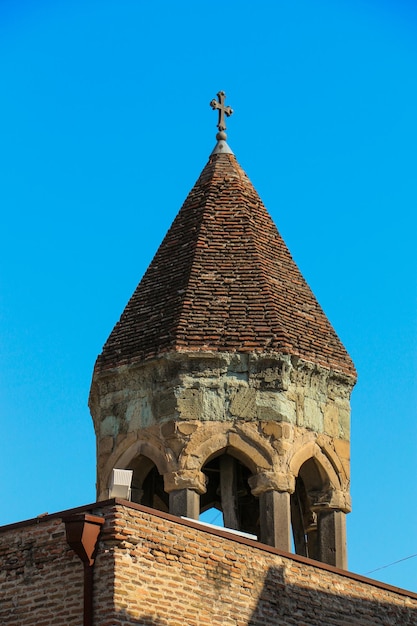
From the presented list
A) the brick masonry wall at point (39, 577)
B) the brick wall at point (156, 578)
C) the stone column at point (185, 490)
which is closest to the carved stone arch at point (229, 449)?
the stone column at point (185, 490)

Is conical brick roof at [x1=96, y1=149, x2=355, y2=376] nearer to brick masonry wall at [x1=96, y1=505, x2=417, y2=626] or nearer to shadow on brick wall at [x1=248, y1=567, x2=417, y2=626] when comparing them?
brick masonry wall at [x1=96, y1=505, x2=417, y2=626]

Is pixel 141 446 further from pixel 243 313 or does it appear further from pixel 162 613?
pixel 162 613

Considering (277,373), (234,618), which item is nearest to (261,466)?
(277,373)

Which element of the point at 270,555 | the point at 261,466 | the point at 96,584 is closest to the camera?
the point at 96,584

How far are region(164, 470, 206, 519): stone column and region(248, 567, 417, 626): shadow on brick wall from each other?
5.77ft

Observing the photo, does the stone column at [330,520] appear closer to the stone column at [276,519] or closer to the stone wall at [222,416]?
the stone wall at [222,416]

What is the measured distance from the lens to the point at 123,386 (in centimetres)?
2689

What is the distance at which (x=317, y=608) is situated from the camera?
24.5 metres

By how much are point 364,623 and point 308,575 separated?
1.09 metres

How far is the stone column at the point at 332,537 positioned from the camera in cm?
2619

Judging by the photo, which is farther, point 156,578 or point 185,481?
point 185,481

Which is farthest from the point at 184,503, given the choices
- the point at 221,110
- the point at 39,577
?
the point at 221,110

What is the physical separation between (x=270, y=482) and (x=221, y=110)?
7.17 meters

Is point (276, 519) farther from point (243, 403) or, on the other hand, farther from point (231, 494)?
point (243, 403)
